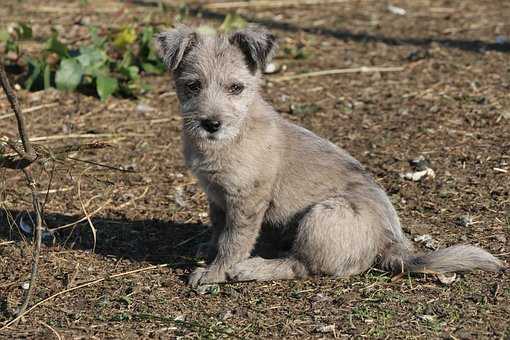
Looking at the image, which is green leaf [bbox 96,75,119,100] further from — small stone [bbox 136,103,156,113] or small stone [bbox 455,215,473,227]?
small stone [bbox 455,215,473,227]

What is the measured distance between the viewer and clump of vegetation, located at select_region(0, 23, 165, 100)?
877cm

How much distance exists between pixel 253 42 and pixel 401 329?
2083 millimetres

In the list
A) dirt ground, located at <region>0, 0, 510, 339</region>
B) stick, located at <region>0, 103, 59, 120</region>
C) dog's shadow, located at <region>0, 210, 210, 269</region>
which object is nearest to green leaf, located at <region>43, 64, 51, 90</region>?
dirt ground, located at <region>0, 0, 510, 339</region>

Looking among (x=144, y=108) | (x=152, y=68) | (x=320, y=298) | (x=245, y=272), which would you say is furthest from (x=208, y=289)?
(x=152, y=68)

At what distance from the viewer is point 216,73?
17.8 ft

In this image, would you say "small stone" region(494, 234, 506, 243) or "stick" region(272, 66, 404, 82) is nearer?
"small stone" region(494, 234, 506, 243)

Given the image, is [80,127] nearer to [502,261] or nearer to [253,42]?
[253,42]

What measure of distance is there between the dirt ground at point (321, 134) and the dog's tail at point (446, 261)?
103mm

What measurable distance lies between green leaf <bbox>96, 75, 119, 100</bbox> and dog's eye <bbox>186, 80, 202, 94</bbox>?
11.1 feet

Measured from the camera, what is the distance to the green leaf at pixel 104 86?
28.4 ft

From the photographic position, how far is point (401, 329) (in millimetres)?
4793

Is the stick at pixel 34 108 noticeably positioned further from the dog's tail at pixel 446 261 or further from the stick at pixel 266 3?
the dog's tail at pixel 446 261

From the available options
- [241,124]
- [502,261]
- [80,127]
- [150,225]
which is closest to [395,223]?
[502,261]

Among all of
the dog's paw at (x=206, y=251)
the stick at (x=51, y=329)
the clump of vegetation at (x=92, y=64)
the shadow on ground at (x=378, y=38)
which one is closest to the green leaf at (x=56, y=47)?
the clump of vegetation at (x=92, y=64)
